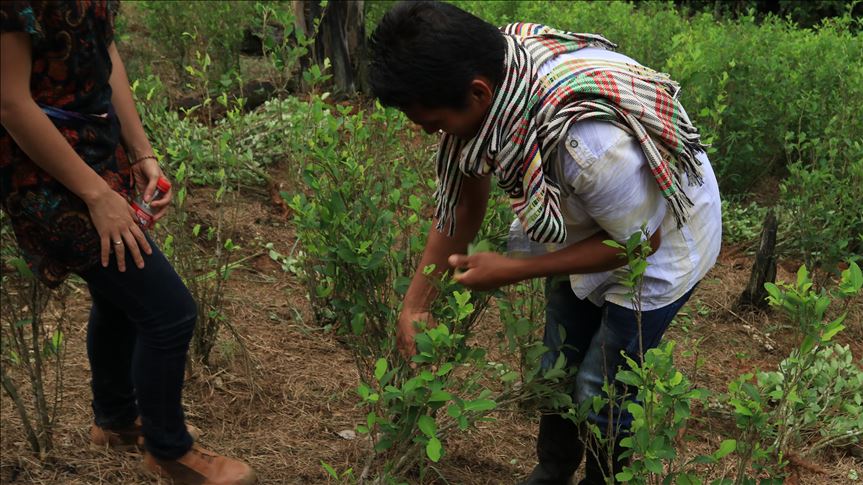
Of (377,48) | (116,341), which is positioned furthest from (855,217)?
(116,341)

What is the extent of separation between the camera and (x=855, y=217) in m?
3.97

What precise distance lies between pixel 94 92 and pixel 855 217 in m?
3.41

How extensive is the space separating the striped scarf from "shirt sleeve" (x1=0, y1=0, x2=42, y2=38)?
0.98 meters

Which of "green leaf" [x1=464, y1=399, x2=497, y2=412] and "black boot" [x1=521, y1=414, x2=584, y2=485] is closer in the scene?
"green leaf" [x1=464, y1=399, x2=497, y2=412]

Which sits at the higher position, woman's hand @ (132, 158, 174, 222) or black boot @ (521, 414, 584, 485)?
woman's hand @ (132, 158, 174, 222)

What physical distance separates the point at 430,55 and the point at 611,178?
0.50m

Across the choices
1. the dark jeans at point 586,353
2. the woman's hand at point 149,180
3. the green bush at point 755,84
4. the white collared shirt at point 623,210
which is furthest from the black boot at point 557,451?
the green bush at point 755,84

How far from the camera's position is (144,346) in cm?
229

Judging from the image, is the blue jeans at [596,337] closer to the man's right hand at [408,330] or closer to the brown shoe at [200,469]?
the man's right hand at [408,330]

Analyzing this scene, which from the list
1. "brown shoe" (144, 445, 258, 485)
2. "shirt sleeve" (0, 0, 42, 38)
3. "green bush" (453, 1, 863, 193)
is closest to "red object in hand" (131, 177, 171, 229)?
"shirt sleeve" (0, 0, 42, 38)

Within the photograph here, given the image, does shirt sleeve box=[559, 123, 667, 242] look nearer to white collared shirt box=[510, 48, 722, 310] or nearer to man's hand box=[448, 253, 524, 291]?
white collared shirt box=[510, 48, 722, 310]

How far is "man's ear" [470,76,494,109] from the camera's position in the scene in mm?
1852

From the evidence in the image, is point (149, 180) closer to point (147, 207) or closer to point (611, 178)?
point (147, 207)

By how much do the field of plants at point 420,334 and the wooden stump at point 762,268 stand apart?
0.09 feet
